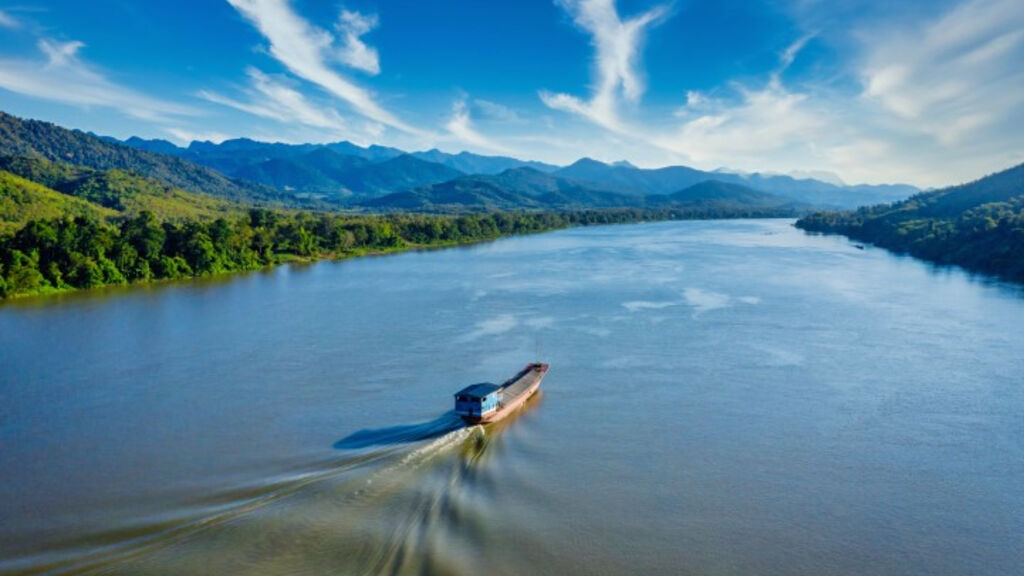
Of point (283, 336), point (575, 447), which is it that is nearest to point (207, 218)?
point (283, 336)

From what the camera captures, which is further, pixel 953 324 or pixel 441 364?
pixel 953 324

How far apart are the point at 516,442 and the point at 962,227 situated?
55.2 metres

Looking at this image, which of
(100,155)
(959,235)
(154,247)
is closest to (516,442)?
(154,247)

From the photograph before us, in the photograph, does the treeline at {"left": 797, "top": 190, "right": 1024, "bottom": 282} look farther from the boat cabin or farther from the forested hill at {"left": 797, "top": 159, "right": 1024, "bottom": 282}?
the boat cabin

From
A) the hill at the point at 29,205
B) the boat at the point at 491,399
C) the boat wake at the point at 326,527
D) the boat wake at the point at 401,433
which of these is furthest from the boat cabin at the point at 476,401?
the hill at the point at 29,205

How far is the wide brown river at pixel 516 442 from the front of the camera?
10.6 m

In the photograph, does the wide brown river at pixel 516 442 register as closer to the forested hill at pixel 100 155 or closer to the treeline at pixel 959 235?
the treeline at pixel 959 235

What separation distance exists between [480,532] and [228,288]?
3105 centimetres

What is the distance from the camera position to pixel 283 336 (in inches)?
979

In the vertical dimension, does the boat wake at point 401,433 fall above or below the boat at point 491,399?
below

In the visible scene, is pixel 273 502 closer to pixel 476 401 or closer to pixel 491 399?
pixel 476 401

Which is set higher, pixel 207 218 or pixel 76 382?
pixel 207 218

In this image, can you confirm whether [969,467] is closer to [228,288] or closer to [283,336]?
[283,336]

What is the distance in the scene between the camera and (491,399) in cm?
1576
